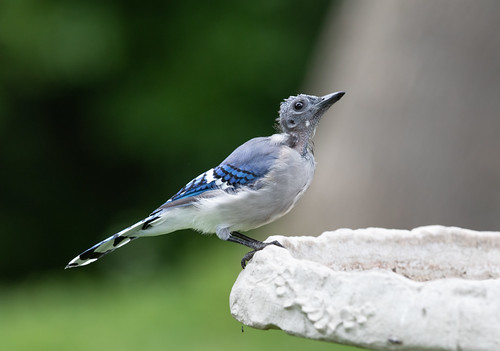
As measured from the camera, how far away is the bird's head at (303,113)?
10.3 feet

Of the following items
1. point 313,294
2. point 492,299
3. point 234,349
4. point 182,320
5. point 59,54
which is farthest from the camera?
point 59,54

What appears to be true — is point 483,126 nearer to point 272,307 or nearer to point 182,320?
point 182,320

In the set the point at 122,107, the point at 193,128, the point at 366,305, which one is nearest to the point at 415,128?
the point at 193,128

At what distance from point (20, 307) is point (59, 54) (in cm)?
268

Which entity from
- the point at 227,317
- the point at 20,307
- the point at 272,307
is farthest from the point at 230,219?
the point at 20,307

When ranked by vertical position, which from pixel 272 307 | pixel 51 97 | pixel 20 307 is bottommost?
pixel 20 307

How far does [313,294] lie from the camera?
6.40ft

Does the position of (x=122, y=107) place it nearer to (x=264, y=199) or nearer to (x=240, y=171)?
(x=240, y=171)

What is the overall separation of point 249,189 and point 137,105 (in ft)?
15.5

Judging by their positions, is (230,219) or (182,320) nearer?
(230,219)

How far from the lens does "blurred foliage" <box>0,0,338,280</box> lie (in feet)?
24.6

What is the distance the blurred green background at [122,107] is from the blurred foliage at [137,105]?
0.01 metres

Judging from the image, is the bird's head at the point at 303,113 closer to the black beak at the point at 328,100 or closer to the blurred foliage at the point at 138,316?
the black beak at the point at 328,100

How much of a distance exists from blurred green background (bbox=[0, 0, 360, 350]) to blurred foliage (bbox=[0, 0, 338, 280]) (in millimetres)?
11
